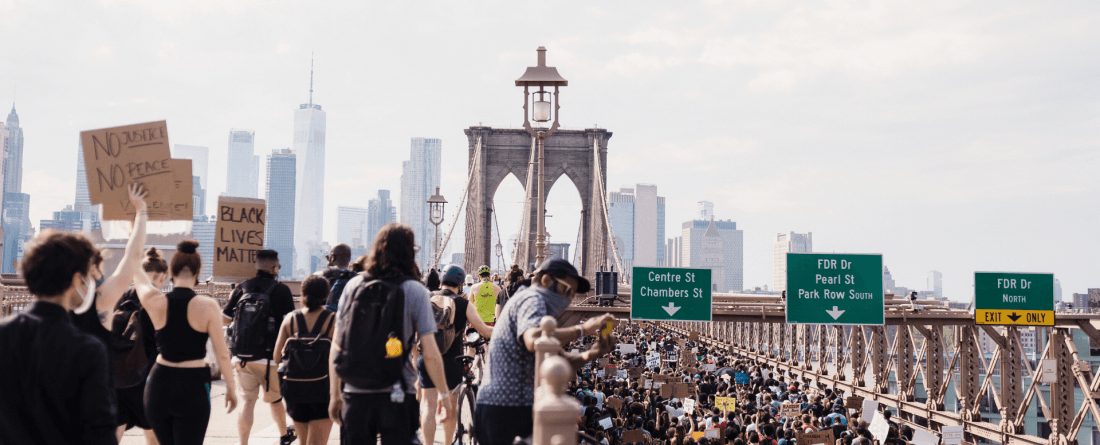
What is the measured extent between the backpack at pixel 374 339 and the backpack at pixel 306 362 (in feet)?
4.72

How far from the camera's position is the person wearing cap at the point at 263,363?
20.9 ft

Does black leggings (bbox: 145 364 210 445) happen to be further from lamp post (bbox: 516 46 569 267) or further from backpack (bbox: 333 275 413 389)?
lamp post (bbox: 516 46 569 267)

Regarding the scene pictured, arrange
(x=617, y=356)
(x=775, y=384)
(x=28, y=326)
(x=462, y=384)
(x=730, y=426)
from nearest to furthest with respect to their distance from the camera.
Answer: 1. (x=28, y=326)
2. (x=462, y=384)
3. (x=730, y=426)
4. (x=775, y=384)
5. (x=617, y=356)

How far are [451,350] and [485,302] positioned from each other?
10.5 feet

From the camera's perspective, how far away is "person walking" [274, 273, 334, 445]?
5730 millimetres

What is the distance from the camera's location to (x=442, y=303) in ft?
22.3

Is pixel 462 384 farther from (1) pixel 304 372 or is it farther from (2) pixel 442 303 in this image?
(1) pixel 304 372

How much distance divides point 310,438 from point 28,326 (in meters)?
3.20

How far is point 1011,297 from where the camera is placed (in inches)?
606

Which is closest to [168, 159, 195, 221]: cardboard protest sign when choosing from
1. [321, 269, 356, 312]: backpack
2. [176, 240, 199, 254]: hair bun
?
[321, 269, 356, 312]: backpack

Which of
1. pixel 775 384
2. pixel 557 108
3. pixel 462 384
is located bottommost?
pixel 775 384

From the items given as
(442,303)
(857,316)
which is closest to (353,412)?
(442,303)

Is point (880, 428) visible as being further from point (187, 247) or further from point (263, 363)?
point (187, 247)

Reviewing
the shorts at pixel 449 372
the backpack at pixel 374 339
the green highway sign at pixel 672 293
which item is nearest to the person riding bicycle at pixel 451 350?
the shorts at pixel 449 372
